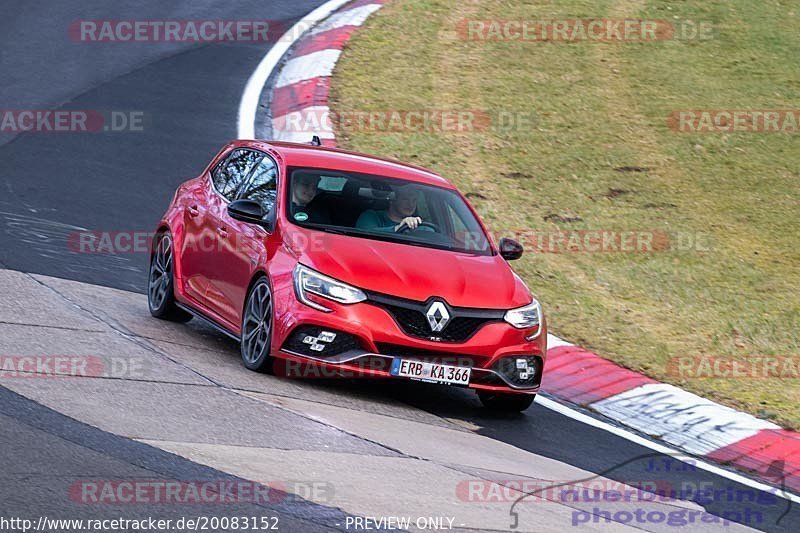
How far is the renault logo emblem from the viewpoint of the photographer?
8.94 metres

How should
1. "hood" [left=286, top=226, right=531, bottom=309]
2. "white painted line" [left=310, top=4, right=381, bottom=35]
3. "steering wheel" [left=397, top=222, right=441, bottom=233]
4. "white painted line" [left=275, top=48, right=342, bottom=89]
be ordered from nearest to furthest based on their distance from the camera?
"hood" [left=286, top=226, right=531, bottom=309] → "steering wheel" [left=397, top=222, right=441, bottom=233] → "white painted line" [left=275, top=48, right=342, bottom=89] → "white painted line" [left=310, top=4, right=381, bottom=35]

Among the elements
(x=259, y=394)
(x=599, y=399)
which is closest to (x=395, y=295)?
(x=259, y=394)

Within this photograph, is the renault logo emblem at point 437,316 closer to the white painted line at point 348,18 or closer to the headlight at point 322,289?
the headlight at point 322,289

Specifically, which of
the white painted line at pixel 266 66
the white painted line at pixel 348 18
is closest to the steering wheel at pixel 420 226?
the white painted line at pixel 266 66

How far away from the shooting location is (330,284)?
8961mm

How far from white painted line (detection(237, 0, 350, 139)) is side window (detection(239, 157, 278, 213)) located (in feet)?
17.4

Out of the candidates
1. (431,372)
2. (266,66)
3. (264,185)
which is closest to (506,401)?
(431,372)

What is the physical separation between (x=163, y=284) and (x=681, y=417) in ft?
13.8

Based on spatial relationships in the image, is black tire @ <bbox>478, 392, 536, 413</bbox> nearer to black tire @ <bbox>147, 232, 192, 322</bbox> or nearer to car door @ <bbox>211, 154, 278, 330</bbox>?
car door @ <bbox>211, 154, 278, 330</bbox>

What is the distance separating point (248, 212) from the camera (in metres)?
9.68

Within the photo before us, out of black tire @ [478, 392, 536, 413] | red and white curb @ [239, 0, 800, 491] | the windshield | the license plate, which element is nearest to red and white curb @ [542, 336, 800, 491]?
red and white curb @ [239, 0, 800, 491]

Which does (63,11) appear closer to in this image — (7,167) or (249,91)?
(249,91)

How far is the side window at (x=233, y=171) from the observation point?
1068 centimetres

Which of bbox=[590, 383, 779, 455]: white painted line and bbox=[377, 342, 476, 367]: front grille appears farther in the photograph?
bbox=[590, 383, 779, 455]: white painted line
